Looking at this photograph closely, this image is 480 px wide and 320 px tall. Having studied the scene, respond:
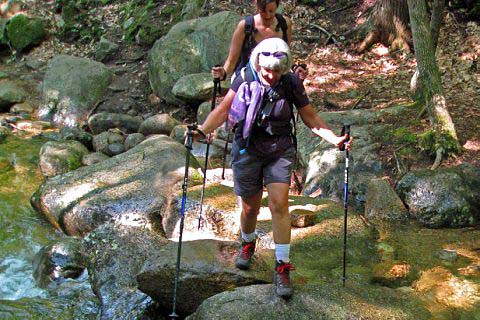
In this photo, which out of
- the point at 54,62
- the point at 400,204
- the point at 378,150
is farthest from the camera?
the point at 54,62

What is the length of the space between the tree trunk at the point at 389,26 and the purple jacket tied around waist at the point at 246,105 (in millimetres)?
9157

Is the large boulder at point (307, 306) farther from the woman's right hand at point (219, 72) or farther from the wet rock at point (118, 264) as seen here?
the woman's right hand at point (219, 72)

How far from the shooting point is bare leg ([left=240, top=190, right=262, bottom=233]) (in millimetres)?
4477

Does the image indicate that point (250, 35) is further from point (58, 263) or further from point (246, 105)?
point (58, 263)

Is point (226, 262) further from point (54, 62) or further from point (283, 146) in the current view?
point (54, 62)

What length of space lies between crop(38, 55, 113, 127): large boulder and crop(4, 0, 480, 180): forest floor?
2.86ft

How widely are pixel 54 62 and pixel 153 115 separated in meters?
3.77

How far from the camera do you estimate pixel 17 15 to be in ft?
56.7

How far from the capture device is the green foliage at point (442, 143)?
777 cm

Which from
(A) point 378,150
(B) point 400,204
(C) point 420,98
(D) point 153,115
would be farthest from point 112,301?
(D) point 153,115

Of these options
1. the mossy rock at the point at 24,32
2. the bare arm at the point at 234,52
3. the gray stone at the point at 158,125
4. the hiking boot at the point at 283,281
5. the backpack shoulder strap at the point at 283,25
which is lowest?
the hiking boot at the point at 283,281

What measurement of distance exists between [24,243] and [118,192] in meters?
1.58

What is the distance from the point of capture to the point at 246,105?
4082 millimetres

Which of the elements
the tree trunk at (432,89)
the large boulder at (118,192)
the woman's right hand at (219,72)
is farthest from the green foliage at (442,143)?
the woman's right hand at (219,72)
